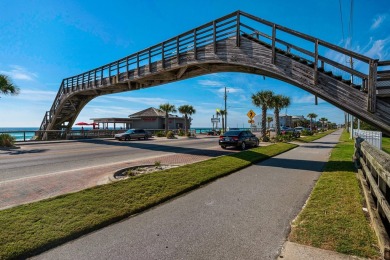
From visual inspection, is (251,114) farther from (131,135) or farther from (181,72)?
(131,135)

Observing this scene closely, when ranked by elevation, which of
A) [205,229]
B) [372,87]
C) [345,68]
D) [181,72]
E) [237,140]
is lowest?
[205,229]

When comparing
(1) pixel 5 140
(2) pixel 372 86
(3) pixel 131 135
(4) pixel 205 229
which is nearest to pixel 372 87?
(2) pixel 372 86

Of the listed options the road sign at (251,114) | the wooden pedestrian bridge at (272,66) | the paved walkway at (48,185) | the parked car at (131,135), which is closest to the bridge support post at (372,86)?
the wooden pedestrian bridge at (272,66)

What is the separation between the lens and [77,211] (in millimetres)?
4945

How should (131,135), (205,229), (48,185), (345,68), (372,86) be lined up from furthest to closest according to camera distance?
(131,135)
(345,68)
(372,86)
(48,185)
(205,229)

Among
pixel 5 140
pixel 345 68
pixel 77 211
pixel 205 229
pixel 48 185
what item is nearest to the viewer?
pixel 205 229

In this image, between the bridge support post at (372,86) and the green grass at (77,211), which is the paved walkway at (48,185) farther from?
the bridge support post at (372,86)

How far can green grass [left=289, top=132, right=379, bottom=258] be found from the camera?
11.9 ft

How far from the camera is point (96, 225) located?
4.41 m

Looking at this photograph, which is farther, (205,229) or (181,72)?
(181,72)

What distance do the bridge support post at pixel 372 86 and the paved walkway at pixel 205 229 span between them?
4.09 m

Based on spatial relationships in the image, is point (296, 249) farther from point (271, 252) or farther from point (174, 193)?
point (174, 193)

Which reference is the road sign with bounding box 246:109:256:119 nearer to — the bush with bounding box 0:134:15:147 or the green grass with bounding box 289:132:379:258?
the green grass with bounding box 289:132:379:258

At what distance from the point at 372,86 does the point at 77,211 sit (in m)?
9.74
